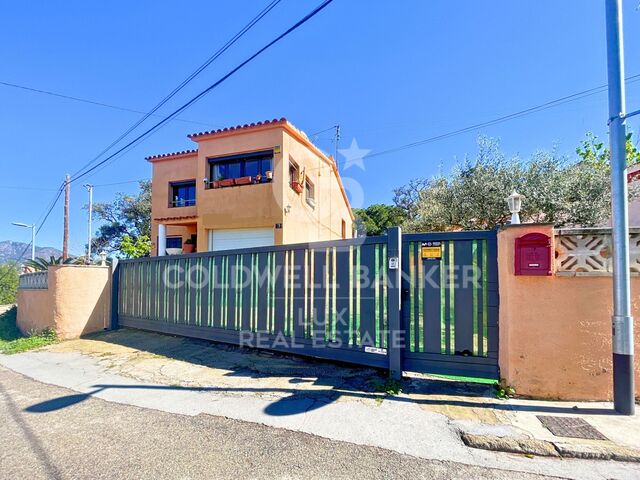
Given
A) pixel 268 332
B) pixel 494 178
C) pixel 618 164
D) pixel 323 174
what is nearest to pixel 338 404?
pixel 268 332

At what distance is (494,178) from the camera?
9.69m

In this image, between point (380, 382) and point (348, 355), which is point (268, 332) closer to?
point (348, 355)

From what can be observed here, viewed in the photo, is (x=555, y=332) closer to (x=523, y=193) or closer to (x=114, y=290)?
(x=523, y=193)

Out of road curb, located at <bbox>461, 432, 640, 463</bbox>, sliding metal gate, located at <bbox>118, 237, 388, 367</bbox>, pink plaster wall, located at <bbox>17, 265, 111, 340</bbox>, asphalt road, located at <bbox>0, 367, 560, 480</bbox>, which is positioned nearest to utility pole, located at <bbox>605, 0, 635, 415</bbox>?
road curb, located at <bbox>461, 432, 640, 463</bbox>

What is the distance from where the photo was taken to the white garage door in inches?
450

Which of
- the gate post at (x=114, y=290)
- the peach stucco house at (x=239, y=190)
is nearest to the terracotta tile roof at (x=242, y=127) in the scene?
the peach stucco house at (x=239, y=190)

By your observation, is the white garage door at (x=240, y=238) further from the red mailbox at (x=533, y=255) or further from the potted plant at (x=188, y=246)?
the red mailbox at (x=533, y=255)

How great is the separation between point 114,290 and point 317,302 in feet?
22.5

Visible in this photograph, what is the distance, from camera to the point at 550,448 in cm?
252

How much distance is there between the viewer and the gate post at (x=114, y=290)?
8383 mm

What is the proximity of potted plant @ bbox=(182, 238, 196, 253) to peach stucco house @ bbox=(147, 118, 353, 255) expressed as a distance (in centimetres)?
5

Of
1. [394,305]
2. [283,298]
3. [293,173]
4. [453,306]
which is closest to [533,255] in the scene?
[453,306]

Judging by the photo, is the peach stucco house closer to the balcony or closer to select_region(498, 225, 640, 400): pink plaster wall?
the balcony

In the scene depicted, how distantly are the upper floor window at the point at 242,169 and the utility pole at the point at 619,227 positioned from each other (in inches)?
371
